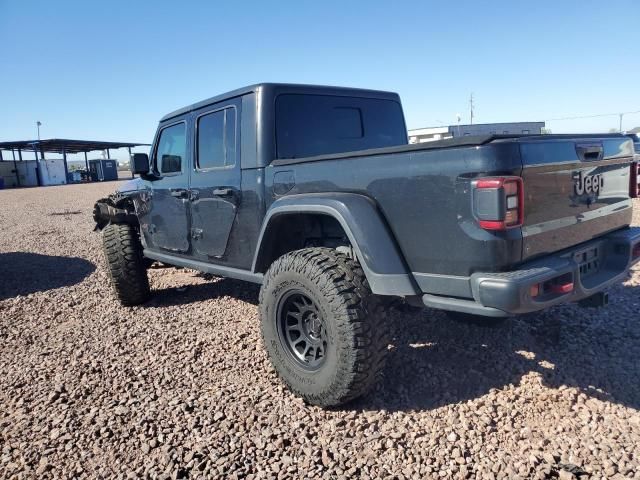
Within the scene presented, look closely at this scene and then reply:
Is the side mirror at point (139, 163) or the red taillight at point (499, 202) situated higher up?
the side mirror at point (139, 163)

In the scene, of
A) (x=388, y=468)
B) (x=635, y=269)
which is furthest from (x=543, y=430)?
(x=635, y=269)

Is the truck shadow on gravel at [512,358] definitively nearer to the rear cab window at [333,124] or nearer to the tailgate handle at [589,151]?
the tailgate handle at [589,151]

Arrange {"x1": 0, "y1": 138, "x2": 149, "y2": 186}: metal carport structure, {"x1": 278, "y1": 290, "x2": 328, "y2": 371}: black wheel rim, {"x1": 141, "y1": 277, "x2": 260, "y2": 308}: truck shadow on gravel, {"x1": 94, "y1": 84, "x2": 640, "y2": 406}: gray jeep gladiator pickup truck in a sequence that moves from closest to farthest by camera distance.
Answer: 1. {"x1": 94, "y1": 84, "x2": 640, "y2": 406}: gray jeep gladiator pickup truck
2. {"x1": 278, "y1": 290, "x2": 328, "y2": 371}: black wheel rim
3. {"x1": 141, "y1": 277, "x2": 260, "y2": 308}: truck shadow on gravel
4. {"x1": 0, "y1": 138, "x2": 149, "y2": 186}: metal carport structure

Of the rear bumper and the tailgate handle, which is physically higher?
the tailgate handle

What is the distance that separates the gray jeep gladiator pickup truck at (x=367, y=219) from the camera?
2.20m

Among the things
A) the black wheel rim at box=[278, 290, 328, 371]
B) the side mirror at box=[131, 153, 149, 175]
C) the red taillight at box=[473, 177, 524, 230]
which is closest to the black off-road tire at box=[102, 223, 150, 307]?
the side mirror at box=[131, 153, 149, 175]

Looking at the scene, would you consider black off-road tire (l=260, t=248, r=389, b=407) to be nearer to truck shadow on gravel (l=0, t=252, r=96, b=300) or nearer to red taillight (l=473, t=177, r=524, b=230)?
red taillight (l=473, t=177, r=524, b=230)

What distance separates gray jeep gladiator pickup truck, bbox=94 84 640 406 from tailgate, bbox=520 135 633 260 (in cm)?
1

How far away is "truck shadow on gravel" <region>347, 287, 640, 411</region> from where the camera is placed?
9.36 ft

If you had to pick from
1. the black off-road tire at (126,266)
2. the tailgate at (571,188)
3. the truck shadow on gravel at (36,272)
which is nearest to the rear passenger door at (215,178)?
the black off-road tire at (126,266)

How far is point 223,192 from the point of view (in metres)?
3.55

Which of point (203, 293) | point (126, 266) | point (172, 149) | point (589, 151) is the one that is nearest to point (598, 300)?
point (589, 151)

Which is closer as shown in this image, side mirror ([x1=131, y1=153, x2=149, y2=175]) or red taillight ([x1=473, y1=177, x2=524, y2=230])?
red taillight ([x1=473, y1=177, x2=524, y2=230])

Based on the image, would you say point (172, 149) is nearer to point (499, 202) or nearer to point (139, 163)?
point (139, 163)
